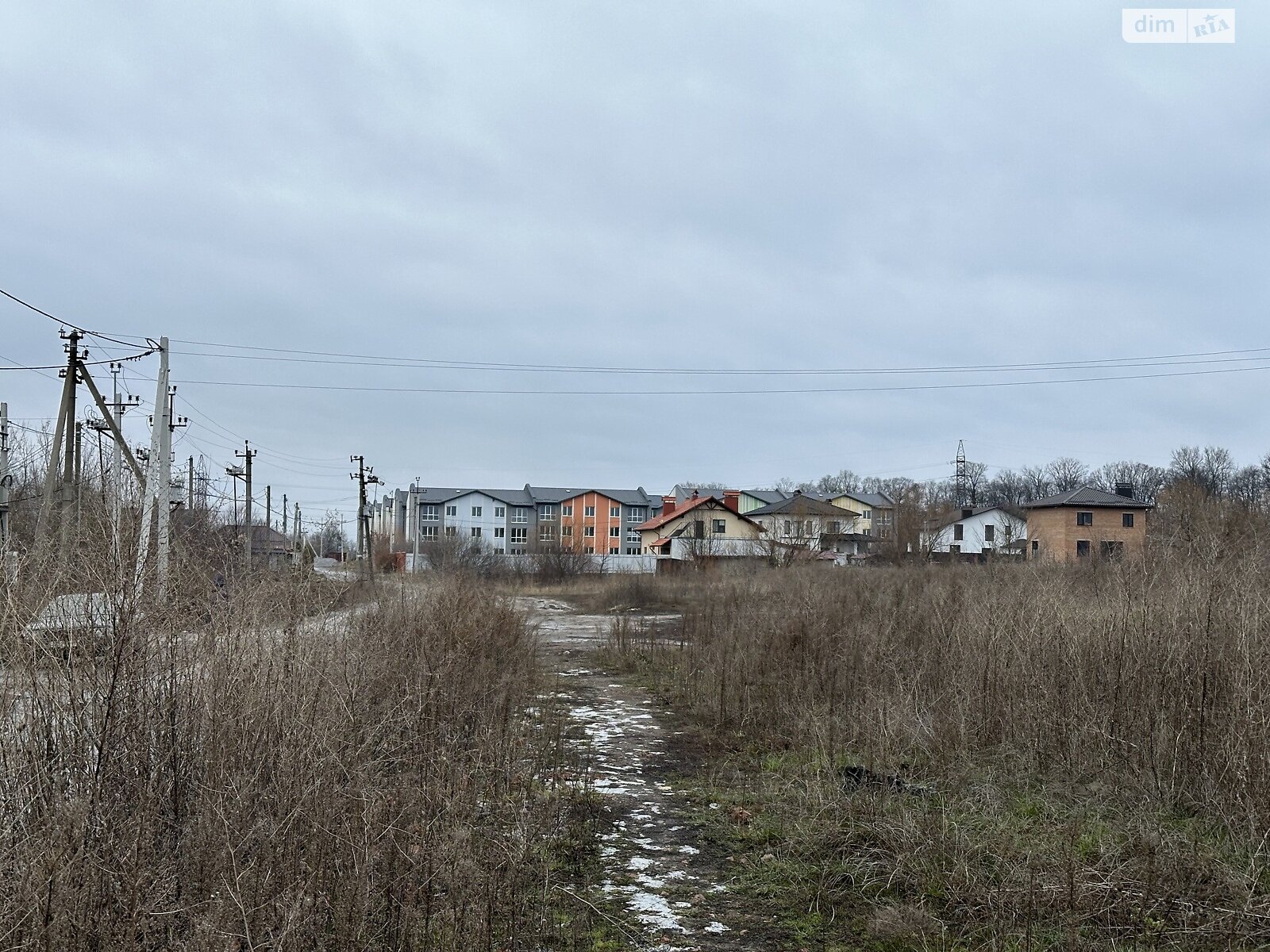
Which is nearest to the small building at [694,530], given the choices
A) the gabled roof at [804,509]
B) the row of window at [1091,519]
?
the gabled roof at [804,509]

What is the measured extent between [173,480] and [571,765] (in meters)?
11.4

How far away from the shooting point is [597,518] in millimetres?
85250

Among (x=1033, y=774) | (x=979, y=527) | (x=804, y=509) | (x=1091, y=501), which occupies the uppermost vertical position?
(x=1091, y=501)

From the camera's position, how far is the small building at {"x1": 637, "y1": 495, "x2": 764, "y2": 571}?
53219mm

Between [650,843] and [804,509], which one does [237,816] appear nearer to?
[650,843]

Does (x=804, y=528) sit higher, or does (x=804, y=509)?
(x=804, y=509)

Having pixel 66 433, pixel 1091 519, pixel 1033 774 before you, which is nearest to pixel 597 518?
pixel 1091 519

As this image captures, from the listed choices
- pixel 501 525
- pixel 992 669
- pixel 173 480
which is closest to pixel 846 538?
pixel 501 525

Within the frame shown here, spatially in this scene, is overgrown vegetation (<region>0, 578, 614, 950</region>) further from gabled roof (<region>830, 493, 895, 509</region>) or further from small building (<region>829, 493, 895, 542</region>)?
gabled roof (<region>830, 493, 895, 509</region>)

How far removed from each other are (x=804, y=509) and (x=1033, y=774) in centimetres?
4135

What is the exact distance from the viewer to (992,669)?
26.7 feet

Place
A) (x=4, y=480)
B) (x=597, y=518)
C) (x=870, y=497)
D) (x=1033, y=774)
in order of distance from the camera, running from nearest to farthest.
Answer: (x=1033, y=774) → (x=4, y=480) → (x=597, y=518) → (x=870, y=497)

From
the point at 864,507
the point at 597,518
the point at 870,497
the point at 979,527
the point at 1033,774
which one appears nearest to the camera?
the point at 1033,774

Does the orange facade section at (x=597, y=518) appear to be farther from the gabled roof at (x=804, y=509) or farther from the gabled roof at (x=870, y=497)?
the gabled roof at (x=870, y=497)
